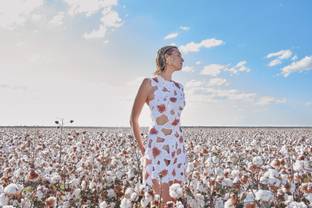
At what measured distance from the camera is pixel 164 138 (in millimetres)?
4879

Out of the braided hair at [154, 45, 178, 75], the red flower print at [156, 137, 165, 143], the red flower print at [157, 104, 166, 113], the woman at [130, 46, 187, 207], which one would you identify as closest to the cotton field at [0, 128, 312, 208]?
the woman at [130, 46, 187, 207]

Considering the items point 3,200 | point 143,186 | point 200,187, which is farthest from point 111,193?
point 3,200

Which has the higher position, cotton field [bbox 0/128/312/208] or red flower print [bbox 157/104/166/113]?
red flower print [bbox 157/104/166/113]

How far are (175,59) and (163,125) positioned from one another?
0.75 meters

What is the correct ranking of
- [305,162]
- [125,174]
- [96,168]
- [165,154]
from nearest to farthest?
[165,154] < [305,162] < [96,168] < [125,174]

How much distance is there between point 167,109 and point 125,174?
367 centimetres

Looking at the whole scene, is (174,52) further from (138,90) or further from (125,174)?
(125,174)

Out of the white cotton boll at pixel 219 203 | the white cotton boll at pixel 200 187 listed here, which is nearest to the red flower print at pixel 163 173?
the white cotton boll at pixel 200 187

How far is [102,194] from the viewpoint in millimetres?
6227

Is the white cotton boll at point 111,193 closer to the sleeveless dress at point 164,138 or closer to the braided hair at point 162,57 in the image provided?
Result: the sleeveless dress at point 164,138

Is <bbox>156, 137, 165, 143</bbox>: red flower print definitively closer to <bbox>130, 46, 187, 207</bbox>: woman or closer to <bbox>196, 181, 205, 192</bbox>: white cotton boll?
<bbox>130, 46, 187, 207</bbox>: woman

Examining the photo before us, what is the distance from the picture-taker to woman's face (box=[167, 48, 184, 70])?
488cm

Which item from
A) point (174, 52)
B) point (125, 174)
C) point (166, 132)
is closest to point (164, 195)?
point (166, 132)

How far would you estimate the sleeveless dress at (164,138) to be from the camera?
4828 millimetres
